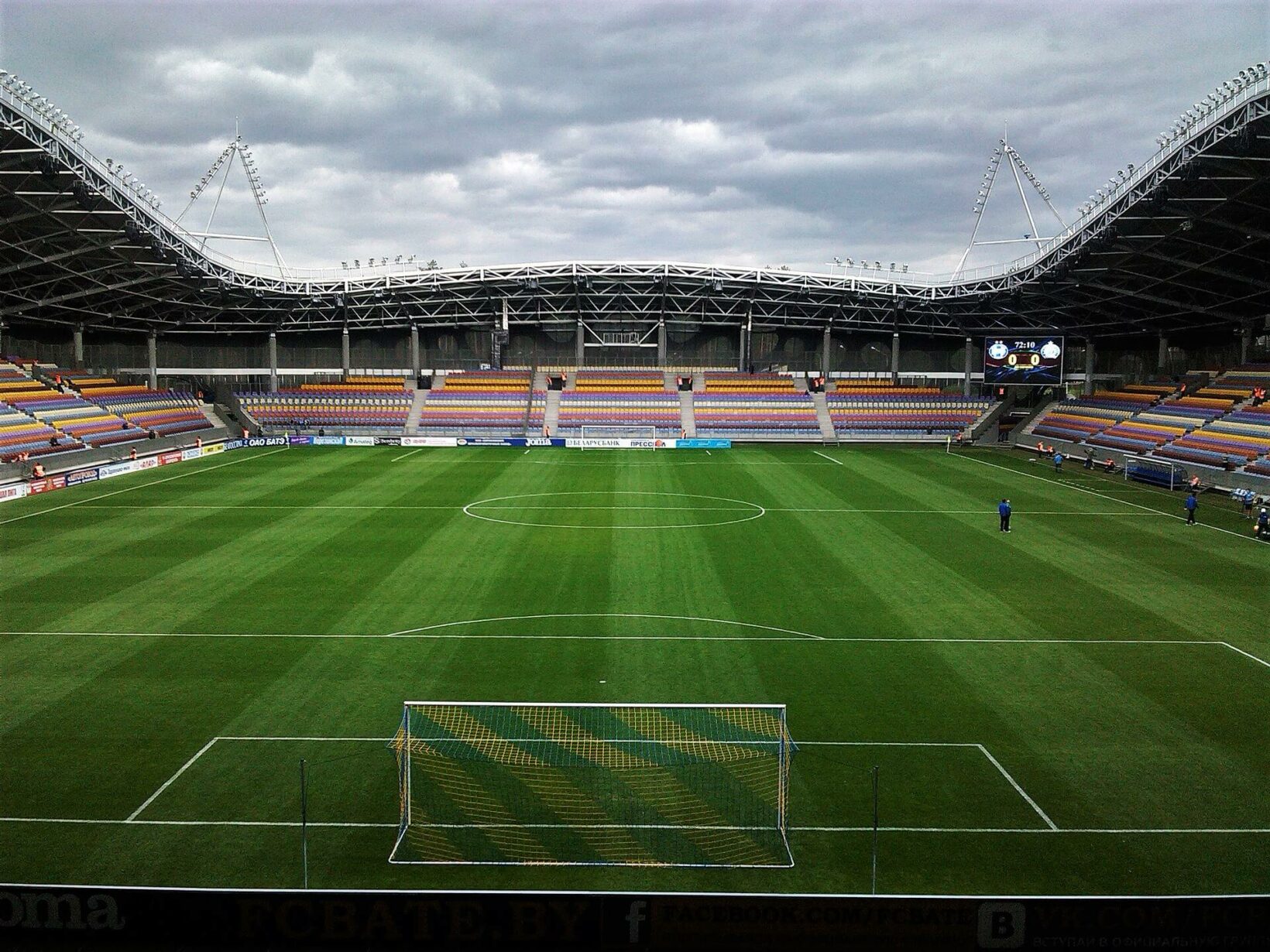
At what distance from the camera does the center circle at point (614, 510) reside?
3291 centimetres

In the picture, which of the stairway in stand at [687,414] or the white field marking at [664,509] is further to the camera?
the stairway in stand at [687,414]

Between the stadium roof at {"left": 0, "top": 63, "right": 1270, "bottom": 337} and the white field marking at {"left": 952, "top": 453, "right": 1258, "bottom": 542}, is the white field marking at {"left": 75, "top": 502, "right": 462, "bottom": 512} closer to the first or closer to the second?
the stadium roof at {"left": 0, "top": 63, "right": 1270, "bottom": 337}

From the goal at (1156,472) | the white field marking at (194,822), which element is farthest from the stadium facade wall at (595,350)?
the white field marking at (194,822)

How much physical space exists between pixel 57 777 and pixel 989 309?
224 ft

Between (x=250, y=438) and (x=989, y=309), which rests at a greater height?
(x=989, y=309)

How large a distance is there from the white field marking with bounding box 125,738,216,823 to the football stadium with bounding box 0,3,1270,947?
8 centimetres

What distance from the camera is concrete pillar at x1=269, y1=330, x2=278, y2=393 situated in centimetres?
7456

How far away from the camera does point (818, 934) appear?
8.81m

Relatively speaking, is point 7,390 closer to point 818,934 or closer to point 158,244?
point 158,244

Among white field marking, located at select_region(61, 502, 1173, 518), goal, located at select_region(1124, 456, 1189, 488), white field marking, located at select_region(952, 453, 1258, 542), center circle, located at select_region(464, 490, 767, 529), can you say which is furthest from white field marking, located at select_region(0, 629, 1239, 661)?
goal, located at select_region(1124, 456, 1189, 488)

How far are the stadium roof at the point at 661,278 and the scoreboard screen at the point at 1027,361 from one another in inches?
171

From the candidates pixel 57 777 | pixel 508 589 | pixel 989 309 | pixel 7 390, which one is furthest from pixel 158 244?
pixel 989 309

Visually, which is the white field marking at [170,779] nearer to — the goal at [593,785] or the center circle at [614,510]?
the goal at [593,785]

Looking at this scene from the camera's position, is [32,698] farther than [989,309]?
No
